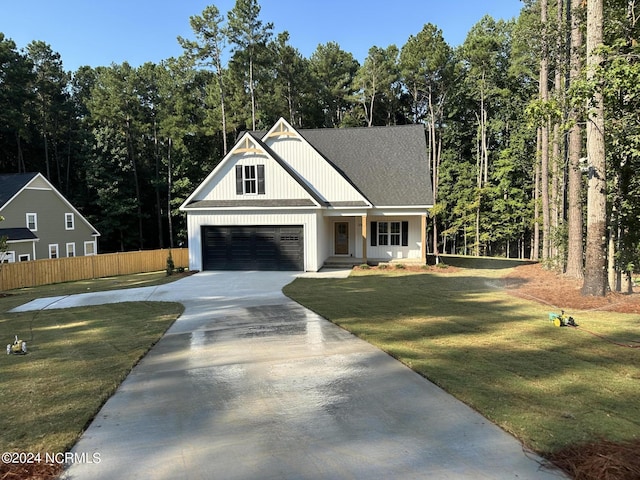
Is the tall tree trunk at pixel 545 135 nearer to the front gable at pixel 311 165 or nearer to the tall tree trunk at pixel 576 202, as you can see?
the tall tree trunk at pixel 576 202

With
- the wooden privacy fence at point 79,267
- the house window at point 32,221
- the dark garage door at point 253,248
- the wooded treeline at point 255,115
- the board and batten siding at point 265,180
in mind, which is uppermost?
the wooded treeline at point 255,115

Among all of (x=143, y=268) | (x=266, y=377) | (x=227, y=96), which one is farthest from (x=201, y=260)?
(x=227, y=96)

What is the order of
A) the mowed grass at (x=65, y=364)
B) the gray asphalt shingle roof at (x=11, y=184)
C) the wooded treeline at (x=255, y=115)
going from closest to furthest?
the mowed grass at (x=65, y=364) < the gray asphalt shingle roof at (x=11, y=184) < the wooded treeline at (x=255, y=115)

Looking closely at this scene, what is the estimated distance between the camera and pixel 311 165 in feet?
66.1

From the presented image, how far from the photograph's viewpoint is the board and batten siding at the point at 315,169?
64.8ft

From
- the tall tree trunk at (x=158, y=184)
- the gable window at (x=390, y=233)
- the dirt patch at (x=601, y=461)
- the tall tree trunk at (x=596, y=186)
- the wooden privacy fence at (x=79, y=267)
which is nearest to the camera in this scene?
the dirt patch at (x=601, y=461)

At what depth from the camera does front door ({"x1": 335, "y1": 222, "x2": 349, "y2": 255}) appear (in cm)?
2162

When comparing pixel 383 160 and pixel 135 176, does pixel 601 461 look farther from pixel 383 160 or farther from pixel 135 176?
pixel 135 176

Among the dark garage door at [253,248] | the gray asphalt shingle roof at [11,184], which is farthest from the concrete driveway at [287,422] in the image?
the gray asphalt shingle roof at [11,184]

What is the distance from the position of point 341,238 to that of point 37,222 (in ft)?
69.2

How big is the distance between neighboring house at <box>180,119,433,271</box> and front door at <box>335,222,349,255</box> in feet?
0.17

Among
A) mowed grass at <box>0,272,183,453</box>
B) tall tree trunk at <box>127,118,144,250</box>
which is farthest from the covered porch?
tall tree trunk at <box>127,118,144,250</box>

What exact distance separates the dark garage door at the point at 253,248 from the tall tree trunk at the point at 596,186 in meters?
10.9

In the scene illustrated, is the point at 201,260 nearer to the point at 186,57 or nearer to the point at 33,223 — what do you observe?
the point at 33,223
